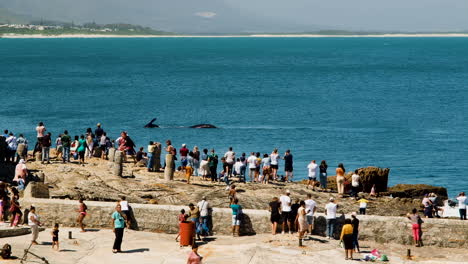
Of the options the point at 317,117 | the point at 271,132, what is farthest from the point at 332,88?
the point at 271,132

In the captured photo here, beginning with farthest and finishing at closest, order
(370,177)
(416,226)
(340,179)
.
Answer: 1. (370,177)
2. (340,179)
3. (416,226)

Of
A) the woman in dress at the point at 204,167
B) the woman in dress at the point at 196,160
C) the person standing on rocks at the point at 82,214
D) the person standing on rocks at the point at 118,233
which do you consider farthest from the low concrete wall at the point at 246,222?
the woman in dress at the point at 196,160

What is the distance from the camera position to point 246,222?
72.1ft

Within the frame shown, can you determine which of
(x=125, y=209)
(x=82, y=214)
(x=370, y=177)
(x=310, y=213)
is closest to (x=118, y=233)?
(x=125, y=209)

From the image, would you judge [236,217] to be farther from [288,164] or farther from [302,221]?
[288,164]

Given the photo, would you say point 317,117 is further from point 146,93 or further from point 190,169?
point 190,169

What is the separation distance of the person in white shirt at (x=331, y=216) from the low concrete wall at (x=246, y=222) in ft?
0.94

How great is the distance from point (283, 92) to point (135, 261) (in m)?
101

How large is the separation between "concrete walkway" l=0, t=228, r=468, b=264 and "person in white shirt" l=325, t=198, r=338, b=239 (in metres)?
0.40

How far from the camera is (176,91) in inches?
4665

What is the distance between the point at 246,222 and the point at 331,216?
257cm

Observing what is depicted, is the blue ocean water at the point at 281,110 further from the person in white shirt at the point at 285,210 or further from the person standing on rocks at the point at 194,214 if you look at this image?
the person standing on rocks at the point at 194,214

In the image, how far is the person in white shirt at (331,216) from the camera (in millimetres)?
21344

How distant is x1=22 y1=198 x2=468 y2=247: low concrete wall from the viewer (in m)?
21.6
